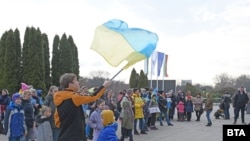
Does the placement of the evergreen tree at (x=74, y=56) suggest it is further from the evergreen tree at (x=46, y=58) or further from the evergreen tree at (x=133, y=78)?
the evergreen tree at (x=133, y=78)

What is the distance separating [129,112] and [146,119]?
4069 millimetres

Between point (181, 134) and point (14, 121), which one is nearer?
point (14, 121)

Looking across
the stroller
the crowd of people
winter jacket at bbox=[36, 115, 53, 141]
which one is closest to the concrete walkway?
the crowd of people

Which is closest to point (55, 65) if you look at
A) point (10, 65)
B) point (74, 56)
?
point (74, 56)

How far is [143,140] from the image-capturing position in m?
15.3

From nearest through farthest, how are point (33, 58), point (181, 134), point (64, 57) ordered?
point (181, 134), point (33, 58), point (64, 57)

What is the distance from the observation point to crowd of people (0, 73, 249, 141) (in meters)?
6.41

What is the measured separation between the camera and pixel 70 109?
637 cm

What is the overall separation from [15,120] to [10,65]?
18405 mm

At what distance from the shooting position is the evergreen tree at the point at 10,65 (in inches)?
1123

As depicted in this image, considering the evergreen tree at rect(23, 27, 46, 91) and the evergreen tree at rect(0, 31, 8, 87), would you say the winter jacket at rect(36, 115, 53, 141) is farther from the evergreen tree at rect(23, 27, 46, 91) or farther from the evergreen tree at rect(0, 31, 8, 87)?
the evergreen tree at rect(0, 31, 8, 87)

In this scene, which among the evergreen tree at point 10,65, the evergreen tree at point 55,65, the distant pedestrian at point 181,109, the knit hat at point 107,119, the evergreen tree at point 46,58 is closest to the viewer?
the knit hat at point 107,119

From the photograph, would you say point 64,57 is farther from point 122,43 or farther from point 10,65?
point 122,43

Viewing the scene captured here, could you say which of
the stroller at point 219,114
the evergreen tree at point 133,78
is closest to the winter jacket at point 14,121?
the stroller at point 219,114
